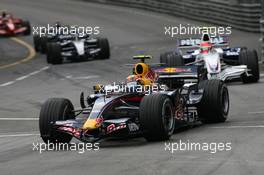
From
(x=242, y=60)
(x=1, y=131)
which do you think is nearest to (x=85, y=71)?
(x=242, y=60)

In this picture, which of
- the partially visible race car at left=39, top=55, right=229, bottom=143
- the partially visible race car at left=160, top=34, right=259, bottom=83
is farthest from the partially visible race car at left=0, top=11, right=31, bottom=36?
the partially visible race car at left=39, top=55, right=229, bottom=143

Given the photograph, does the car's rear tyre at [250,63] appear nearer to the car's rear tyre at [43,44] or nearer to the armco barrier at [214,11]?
the car's rear tyre at [43,44]

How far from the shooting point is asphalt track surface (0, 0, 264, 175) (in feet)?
32.2

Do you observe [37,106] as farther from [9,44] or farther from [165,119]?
[9,44]

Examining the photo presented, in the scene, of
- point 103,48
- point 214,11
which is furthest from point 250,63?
point 214,11

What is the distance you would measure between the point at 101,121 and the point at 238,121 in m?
3.48

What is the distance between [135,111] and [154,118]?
3.00 feet

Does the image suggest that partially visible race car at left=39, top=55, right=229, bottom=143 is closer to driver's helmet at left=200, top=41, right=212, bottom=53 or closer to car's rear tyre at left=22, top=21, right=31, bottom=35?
driver's helmet at left=200, top=41, right=212, bottom=53

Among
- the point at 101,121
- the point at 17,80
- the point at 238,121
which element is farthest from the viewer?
the point at 17,80

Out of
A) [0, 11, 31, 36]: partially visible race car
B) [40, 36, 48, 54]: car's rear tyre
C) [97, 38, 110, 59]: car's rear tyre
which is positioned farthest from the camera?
[0, 11, 31, 36]: partially visible race car

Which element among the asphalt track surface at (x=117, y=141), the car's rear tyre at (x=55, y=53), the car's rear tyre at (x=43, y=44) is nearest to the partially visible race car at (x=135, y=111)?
the asphalt track surface at (x=117, y=141)

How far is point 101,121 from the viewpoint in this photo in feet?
39.4

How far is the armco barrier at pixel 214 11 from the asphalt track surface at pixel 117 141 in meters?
0.69

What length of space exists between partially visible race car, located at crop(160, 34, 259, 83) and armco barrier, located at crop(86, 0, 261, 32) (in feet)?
47.1
